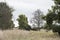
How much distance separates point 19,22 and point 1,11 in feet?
29.4

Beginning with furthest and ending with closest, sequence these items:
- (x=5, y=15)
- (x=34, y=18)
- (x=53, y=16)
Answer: (x=34, y=18), (x=5, y=15), (x=53, y=16)

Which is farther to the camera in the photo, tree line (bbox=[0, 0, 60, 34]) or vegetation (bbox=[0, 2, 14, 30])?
vegetation (bbox=[0, 2, 14, 30])

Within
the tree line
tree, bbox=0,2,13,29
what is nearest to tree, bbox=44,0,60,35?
the tree line

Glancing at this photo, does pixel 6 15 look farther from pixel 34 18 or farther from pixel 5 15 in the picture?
pixel 34 18

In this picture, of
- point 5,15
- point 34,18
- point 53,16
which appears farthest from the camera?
point 34,18

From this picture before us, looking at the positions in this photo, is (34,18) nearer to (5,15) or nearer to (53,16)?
(5,15)

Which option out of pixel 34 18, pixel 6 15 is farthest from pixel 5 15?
pixel 34 18

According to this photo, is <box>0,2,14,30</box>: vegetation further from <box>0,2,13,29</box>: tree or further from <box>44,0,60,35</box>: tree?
<box>44,0,60,35</box>: tree

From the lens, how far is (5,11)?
152 ft

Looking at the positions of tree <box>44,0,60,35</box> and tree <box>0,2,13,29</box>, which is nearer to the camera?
tree <box>44,0,60,35</box>

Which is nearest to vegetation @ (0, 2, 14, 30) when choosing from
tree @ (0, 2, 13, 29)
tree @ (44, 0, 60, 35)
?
tree @ (0, 2, 13, 29)

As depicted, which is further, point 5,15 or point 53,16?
point 5,15

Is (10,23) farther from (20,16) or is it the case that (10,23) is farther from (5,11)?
(20,16)

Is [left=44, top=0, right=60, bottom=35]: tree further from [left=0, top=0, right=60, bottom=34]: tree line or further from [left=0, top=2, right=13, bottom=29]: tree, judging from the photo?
[left=0, top=2, right=13, bottom=29]: tree
